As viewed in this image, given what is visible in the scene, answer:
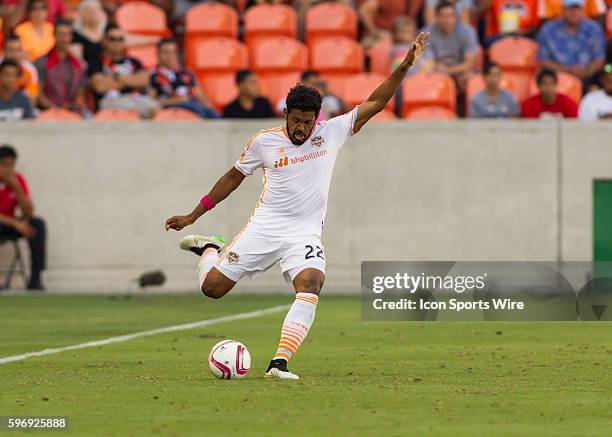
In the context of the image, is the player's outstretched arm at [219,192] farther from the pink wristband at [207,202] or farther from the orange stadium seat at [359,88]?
the orange stadium seat at [359,88]

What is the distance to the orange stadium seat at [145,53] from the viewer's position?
22.8m

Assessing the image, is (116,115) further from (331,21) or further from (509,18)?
(509,18)

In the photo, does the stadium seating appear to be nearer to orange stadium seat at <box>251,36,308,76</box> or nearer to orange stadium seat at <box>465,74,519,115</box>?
orange stadium seat at <box>465,74,519,115</box>

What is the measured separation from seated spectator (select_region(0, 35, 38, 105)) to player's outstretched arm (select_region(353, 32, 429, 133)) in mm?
11248

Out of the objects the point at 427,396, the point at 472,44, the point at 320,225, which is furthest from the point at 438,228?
the point at 427,396

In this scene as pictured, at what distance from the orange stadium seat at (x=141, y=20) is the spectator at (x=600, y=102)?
705 cm

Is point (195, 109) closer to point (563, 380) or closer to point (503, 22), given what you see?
point (503, 22)

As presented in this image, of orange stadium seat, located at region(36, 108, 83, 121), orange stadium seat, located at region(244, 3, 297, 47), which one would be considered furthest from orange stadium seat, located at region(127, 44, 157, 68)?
orange stadium seat, located at region(36, 108, 83, 121)

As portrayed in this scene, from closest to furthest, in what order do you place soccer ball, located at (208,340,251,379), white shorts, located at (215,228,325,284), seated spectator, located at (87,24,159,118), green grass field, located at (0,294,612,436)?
green grass field, located at (0,294,612,436), soccer ball, located at (208,340,251,379), white shorts, located at (215,228,325,284), seated spectator, located at (87,24,159,118)

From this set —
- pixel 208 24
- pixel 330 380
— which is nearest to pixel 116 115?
pixel 208 24

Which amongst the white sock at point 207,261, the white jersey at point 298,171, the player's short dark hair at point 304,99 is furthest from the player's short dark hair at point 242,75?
the player's short dark hair at point 304,99

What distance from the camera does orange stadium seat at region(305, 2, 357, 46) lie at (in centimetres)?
2319

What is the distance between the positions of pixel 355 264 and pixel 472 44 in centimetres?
425

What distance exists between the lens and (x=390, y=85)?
10.1m
